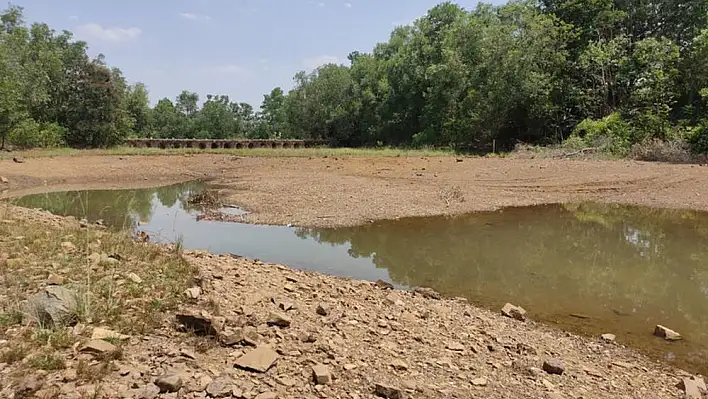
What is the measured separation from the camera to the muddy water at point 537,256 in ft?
21.0

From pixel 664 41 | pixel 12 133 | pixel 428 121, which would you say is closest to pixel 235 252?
pixel 12 133

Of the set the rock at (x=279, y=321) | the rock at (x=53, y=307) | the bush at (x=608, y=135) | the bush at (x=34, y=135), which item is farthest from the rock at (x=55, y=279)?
the bush at (x=34, y=135)

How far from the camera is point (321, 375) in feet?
11.7

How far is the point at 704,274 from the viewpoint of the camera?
8188mm

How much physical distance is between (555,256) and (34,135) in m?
32.4

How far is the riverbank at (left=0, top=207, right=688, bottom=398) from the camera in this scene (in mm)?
3396

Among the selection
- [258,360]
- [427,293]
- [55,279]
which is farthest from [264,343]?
[427,293]

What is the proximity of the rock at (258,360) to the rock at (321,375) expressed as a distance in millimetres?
352

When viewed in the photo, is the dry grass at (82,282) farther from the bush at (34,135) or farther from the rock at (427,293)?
the bush at (34,135)

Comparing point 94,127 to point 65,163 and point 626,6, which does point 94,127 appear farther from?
point 626,6

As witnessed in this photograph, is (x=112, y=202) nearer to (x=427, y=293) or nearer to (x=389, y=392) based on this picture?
(x=427, y=293)

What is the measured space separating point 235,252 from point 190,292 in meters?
4.31

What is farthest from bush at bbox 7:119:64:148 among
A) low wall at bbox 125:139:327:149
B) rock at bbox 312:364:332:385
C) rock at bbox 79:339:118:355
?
rock at bbox 312:364:332:385

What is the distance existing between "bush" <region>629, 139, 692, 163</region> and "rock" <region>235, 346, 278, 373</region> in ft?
81.5
